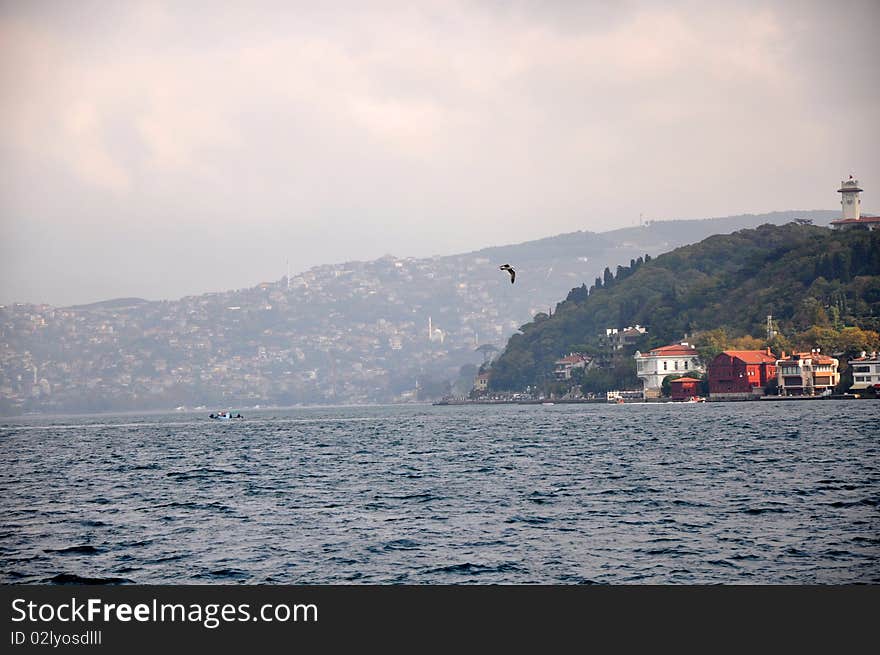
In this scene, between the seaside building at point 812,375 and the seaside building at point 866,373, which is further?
the seaside building at point 812,375

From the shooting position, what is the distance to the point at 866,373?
156750 mm

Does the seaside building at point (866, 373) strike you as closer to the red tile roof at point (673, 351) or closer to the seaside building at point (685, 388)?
the seaside building at point (685, 388)

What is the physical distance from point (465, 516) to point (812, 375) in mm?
135247

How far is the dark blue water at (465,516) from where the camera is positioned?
2930 centimetres

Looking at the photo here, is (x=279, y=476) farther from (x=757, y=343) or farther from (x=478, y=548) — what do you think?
(x=757, y=343)

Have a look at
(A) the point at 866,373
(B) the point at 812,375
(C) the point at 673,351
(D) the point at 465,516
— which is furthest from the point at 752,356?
(D) the point at 465,516

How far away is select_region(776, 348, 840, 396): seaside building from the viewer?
6437 inches

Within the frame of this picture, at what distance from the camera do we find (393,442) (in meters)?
89.7

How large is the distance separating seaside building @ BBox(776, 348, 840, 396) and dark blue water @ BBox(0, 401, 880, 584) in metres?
95.5

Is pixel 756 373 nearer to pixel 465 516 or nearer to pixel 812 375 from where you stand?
pixel 812 375

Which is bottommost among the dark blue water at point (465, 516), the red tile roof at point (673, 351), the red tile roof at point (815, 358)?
the dark blue water at point (465, 516)

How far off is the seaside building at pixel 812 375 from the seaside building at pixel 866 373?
3.92 meters

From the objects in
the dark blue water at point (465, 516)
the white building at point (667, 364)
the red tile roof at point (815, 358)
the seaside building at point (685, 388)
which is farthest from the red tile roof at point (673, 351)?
the dark blue water at point (465, 516)

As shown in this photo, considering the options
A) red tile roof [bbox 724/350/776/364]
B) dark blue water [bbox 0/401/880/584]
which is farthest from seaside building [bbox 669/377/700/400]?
dark blue water [bbox 0/401/880/584]
